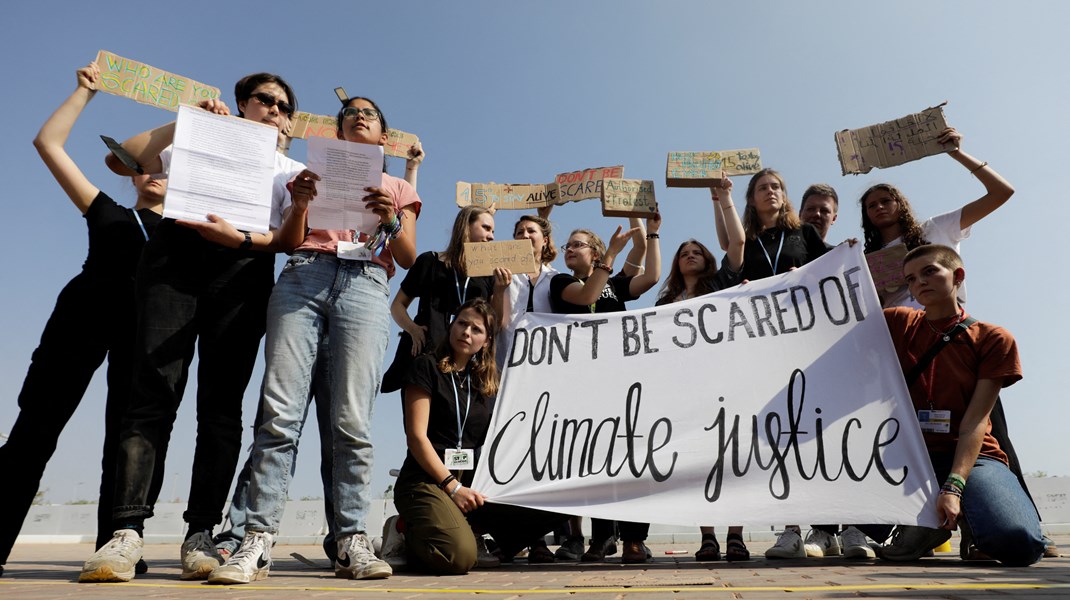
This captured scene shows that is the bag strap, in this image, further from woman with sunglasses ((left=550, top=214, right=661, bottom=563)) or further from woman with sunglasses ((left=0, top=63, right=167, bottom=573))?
woman with sunglasses ((left=0, top=63, right=167, bottom=573))

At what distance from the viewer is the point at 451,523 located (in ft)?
12.2

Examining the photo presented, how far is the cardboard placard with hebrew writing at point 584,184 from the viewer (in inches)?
255

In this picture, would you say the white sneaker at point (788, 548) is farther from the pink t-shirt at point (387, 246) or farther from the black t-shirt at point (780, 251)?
the pink t-shirt at point (387, 246)

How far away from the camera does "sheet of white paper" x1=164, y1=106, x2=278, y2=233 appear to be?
3.33m

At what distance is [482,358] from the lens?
4391mm

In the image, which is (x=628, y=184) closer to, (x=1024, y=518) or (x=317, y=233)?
(x=317, y=233)

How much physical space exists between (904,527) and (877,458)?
0.42 m

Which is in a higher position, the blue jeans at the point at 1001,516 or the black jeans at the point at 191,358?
A: the black jeans at the point at 191,358

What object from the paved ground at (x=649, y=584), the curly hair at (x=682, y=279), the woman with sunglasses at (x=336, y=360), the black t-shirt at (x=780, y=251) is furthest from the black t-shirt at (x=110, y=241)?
the black t-shirt at (x=780, y=251)

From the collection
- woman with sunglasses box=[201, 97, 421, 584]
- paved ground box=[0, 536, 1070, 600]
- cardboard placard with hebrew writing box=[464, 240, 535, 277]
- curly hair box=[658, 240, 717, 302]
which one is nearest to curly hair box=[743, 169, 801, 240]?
curly hair box=[658, 240, 717, 302]

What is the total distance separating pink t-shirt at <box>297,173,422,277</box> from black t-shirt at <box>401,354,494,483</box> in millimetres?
593

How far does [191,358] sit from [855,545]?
12.2 feet

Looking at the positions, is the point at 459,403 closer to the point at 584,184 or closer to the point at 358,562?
the point at 358,562

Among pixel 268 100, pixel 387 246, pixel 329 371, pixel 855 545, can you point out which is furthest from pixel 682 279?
pixel 268 100
